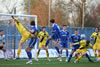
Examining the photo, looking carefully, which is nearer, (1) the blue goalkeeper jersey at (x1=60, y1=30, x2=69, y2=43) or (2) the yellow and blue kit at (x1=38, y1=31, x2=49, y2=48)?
(2) the yellow and blue kit at (x1=38, y1=31, x2=49, y2=48)

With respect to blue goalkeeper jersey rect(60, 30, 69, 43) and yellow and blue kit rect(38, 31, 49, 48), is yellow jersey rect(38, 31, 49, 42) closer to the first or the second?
yellow and blue kit rect(38, 31, 49, 48)

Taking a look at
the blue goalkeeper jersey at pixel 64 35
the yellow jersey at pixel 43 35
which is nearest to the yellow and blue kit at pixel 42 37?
the yellow jersey at pixel 43 35

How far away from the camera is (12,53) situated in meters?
23.5

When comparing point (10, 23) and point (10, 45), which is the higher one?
point (10, 23)

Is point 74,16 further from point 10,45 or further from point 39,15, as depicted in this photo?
point 10,45

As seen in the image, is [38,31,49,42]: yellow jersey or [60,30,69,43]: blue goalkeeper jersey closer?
[38,31,49,42]: yellow jersey

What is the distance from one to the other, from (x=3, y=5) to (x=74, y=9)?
18260mm

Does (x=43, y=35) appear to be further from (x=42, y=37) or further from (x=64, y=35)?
(x=64, y=35)

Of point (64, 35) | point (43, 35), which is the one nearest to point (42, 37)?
point (43, 35)

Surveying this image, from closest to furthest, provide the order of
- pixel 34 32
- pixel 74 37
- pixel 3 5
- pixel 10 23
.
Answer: pixel 34 32, pixel 74 37, pixel 10 23, pixel 3 5

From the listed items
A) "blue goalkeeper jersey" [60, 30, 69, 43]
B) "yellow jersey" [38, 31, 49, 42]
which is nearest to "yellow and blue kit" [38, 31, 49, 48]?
"yellow jersey" [38, 31, 49, 42]

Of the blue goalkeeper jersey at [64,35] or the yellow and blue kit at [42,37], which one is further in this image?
the blue goalkeeper jersey at [64,35]

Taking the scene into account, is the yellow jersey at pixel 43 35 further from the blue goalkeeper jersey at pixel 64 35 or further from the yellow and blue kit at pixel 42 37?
the blue goalkeeper jersey at pixel 64 35

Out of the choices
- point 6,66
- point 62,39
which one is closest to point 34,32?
point 6,66
